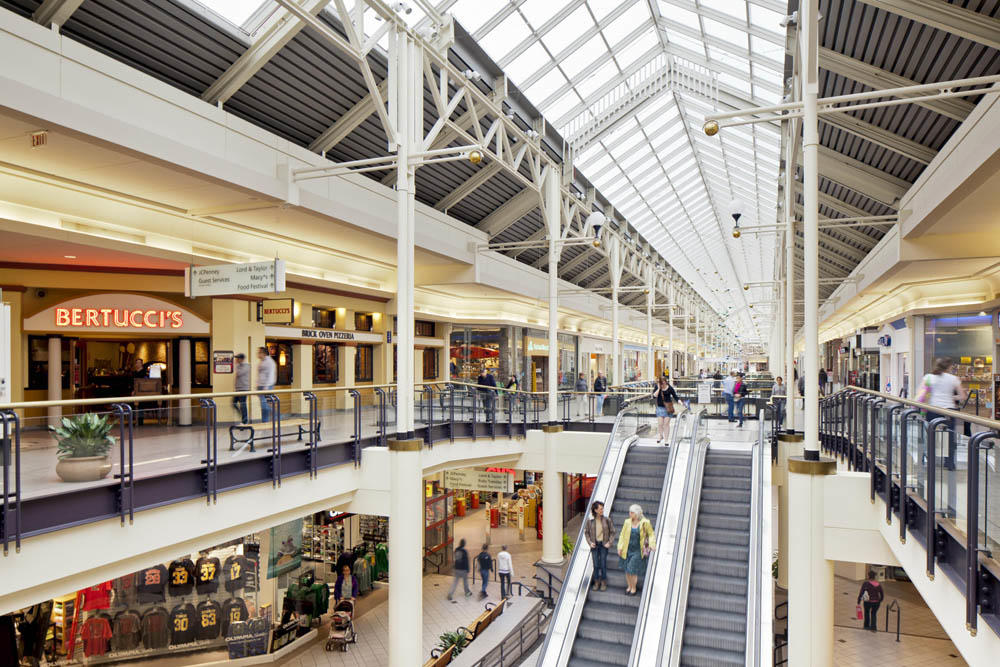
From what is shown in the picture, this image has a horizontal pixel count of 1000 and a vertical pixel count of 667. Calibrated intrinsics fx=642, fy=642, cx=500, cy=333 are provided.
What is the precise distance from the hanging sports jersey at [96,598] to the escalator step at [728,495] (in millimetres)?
11583

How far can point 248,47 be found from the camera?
33.6ft

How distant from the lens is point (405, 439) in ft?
33.6

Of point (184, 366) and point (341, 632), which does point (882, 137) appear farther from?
point (184, 366)

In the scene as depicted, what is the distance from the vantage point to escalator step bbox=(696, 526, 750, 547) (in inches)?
428

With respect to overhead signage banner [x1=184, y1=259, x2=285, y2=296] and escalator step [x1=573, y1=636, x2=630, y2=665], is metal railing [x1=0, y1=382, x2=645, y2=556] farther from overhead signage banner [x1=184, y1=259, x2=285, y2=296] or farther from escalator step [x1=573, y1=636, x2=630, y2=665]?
escalator step [x1=573, y1=636, x2=630, y2=665]

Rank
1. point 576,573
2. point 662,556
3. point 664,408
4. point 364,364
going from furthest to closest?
point 364,364
point 664,408
point 576,573
point 662,556

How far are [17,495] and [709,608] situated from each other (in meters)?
8.92

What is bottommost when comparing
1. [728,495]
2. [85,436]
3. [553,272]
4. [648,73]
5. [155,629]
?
[155,629]

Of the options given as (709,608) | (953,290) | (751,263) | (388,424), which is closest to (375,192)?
(388,424)

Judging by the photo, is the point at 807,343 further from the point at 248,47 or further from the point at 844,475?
the point at 248,47

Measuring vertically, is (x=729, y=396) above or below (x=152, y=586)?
above

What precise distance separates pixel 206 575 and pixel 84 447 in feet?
26.9

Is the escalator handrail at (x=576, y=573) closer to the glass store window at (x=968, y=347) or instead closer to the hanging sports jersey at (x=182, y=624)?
the hanging sports jersey at (x=182, y=624)

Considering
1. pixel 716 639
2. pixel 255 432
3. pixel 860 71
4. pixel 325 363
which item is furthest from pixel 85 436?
pixel 860 71
